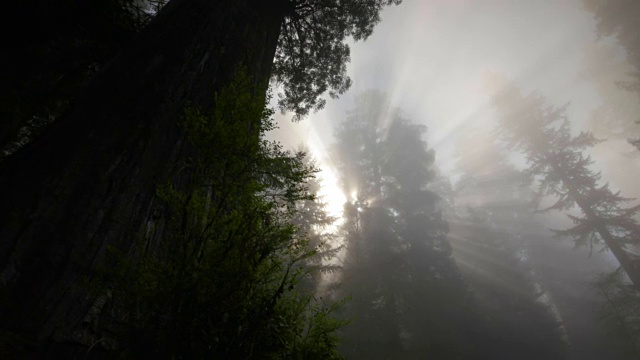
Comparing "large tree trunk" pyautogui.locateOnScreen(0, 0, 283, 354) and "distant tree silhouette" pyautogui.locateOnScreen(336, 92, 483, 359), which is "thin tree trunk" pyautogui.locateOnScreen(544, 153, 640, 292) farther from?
"large tree trunk" pyautogui.locateOnScreen(0, 0, 283, 354)

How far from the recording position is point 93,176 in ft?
6.42

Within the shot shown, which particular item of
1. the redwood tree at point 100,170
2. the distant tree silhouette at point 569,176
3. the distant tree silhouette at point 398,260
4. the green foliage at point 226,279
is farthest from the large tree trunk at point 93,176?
the distant tree silhouette at point 569,176

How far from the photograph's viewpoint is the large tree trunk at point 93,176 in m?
1.53

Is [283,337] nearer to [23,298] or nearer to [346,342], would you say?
[23,298]

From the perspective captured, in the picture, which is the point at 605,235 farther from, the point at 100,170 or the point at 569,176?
the point at 100,170

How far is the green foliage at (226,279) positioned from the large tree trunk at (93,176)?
12.5 inches

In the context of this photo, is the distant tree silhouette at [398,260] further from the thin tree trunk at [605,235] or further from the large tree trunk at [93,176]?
the large tree trunk at [93,176]

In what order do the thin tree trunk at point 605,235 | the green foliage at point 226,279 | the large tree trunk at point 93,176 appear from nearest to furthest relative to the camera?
the green foliage at point 226,279 < the large tree trunk at point 93,176 < the thin tree trunk at point 605,235

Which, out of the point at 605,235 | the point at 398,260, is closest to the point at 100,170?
→ the point at 398,260

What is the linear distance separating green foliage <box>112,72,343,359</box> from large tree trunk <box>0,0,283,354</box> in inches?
12.5

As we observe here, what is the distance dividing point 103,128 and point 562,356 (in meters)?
30.7

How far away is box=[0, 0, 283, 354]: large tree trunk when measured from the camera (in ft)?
A: 5.01

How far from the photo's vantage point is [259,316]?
148cm

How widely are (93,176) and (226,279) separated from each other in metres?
1.22
